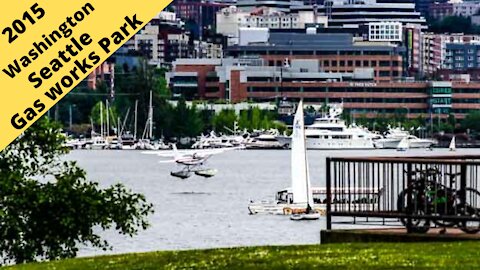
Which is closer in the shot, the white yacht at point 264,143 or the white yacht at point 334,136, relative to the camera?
the white yacht at point 334,136

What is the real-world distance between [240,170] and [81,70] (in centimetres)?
11987

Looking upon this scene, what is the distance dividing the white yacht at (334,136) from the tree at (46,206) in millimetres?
138627

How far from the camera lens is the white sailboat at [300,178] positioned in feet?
208

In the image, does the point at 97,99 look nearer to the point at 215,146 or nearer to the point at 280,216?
the point at 215,146

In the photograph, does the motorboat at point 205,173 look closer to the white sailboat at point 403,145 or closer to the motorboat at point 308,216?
the motorboat at point 308,216

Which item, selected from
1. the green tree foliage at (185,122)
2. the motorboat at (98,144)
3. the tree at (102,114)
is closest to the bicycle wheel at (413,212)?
the motorboat at (98,144)

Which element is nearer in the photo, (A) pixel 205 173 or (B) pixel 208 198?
(B) pixel 208 198

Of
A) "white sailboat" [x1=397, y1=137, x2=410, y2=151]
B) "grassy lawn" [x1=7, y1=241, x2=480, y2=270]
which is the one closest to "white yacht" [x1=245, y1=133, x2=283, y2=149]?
"white sailboat" [x1=397, y1=137, x2=410, y2=151]

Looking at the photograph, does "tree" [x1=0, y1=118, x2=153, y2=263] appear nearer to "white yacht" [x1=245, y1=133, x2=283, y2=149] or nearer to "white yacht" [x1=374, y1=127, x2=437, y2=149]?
"white yacht" [x1=374, y1=127, x2=437, y2=149]
